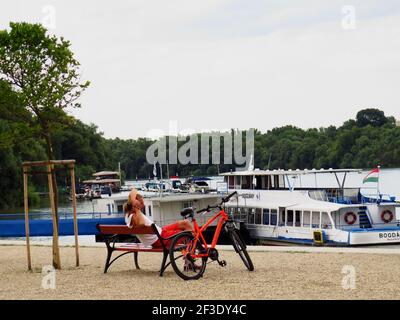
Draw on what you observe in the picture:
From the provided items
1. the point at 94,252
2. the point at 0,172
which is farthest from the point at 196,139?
the point at 94,252

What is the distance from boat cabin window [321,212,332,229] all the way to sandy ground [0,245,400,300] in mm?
17179

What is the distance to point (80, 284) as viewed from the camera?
13.5 metres

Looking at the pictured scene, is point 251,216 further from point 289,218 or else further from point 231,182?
point 231,182

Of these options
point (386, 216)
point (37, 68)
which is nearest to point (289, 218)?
point (386, 216)

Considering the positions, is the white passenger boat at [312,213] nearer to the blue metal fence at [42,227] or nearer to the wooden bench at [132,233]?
the blue metal fence at [42,227]

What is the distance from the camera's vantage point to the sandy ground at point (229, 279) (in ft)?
39.1

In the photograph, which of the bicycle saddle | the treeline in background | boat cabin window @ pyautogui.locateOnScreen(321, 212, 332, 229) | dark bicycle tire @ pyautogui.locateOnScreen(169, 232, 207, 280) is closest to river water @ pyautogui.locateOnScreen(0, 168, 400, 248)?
boat cabin window @ pyautogui.locateOnScreen(321, 212, 332, 229)

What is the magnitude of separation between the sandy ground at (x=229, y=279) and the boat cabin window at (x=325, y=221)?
17179 millimetres

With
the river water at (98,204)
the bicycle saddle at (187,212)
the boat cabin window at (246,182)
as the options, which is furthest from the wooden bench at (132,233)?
the boat cabin window at (246,182)

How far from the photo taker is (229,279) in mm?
13367

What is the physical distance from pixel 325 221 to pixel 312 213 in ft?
2.71

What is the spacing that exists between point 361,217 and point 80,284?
23935 mm
